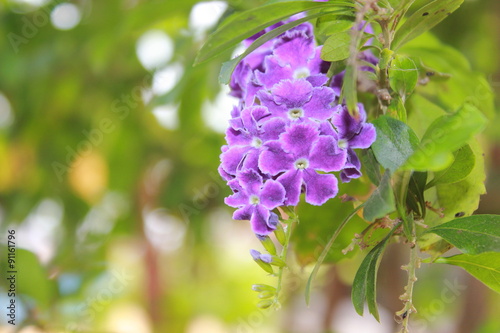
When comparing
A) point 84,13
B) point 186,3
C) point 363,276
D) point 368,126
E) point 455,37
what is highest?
point 84,13

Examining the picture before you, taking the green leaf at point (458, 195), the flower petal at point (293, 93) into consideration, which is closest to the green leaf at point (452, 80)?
the green leaf at point (458, 195)

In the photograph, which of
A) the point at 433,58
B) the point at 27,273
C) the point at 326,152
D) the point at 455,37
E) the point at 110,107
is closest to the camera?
the point at 326,152

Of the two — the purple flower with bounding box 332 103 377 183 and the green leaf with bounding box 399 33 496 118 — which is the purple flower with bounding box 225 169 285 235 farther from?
the green leaf with bounding box 399 33 496 118

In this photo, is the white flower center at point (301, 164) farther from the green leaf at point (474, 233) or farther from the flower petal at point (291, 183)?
the green leaf at point (474, 233)

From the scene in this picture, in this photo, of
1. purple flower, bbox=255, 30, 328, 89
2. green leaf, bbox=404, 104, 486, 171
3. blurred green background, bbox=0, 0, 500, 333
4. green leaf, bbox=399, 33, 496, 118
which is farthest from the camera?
blurred green background, bbox=0, 0, 500, 333

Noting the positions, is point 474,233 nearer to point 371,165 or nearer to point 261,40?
point 371,165

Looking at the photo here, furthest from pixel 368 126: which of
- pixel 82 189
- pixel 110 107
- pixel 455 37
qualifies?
pixel 82 189

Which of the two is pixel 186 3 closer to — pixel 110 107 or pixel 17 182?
pixel 110 107

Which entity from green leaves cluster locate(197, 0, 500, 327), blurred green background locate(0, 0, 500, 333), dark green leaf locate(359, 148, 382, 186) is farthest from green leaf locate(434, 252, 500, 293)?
blurred green background locate(0, 0, 500, 333)
